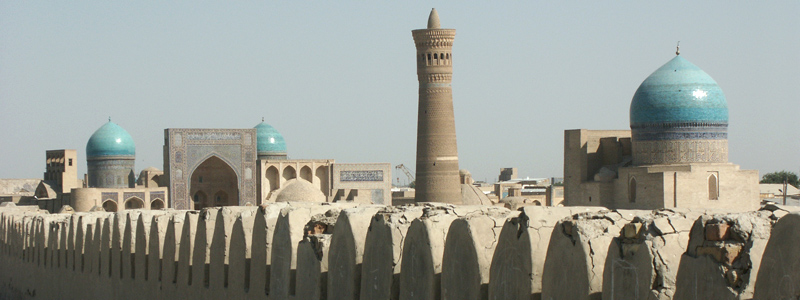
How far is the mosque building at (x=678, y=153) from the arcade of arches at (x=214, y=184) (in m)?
15.2

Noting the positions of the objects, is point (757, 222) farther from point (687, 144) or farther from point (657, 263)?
point (687, 144)

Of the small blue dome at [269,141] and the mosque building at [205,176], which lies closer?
the mosque building at [205,176]

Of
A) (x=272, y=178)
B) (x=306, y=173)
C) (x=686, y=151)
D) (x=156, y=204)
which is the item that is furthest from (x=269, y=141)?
(x=686, y=151)

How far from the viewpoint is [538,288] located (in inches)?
179

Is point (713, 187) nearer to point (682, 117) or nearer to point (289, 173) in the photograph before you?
point (682, 117)

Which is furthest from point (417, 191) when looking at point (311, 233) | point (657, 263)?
point (657, 263)

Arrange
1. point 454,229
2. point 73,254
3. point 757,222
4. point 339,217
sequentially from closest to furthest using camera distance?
1. point 757,222
2. point 454,229
3. point 339,217
4. point 73,254

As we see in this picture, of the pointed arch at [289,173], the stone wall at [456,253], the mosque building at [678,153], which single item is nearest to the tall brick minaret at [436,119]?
the mosque building at [678,153]

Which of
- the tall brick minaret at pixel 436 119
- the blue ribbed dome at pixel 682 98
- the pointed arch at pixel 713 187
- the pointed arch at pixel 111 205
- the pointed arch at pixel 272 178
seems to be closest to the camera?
the pointed arch at pixel 713 187

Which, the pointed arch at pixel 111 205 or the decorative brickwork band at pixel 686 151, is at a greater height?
the decorative brickwork band at pixel 686 151

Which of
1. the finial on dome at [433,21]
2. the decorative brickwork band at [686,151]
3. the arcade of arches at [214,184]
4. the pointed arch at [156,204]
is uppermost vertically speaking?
the finial on dome at [433,21]

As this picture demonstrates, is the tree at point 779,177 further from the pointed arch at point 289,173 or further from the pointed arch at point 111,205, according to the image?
the pointed arch at point 111,205

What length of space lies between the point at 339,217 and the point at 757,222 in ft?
9.94

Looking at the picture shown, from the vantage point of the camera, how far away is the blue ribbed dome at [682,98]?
28.7 m
